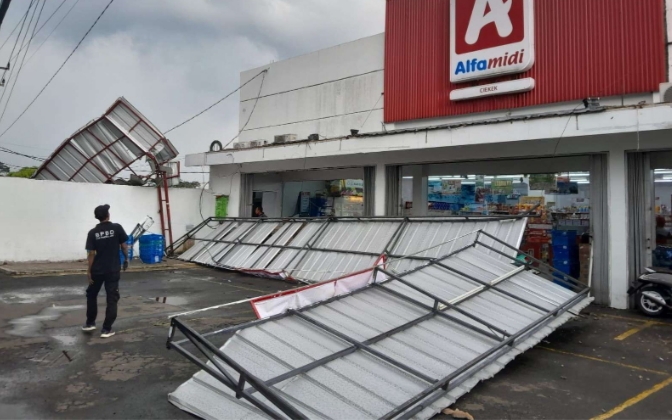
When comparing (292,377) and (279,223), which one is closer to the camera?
(292,377)

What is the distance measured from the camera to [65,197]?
527 inches

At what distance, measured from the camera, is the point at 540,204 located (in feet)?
46.2

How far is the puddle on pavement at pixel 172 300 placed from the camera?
27.2ft

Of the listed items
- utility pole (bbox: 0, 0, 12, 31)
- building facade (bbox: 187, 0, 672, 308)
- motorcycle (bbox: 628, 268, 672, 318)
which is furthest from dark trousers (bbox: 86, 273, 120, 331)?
motorcycle (bbox: 628, 268, 672, 318)

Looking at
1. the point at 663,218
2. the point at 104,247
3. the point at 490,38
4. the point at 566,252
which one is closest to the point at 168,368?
the point at 104,247

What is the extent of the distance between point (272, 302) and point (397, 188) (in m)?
8.72

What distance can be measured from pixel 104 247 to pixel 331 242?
6.01 m

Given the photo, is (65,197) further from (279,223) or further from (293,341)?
(293,341)

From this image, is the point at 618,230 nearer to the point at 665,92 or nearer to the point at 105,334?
the point at 665,92

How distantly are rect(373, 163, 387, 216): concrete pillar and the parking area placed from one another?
5575 millimetres

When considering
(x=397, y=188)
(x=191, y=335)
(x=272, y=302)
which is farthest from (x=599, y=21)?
(x=191, y=335)

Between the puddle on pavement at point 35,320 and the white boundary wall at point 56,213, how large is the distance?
20.8 feet

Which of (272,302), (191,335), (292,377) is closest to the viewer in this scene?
(191,335)

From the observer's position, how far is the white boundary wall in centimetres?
1239
